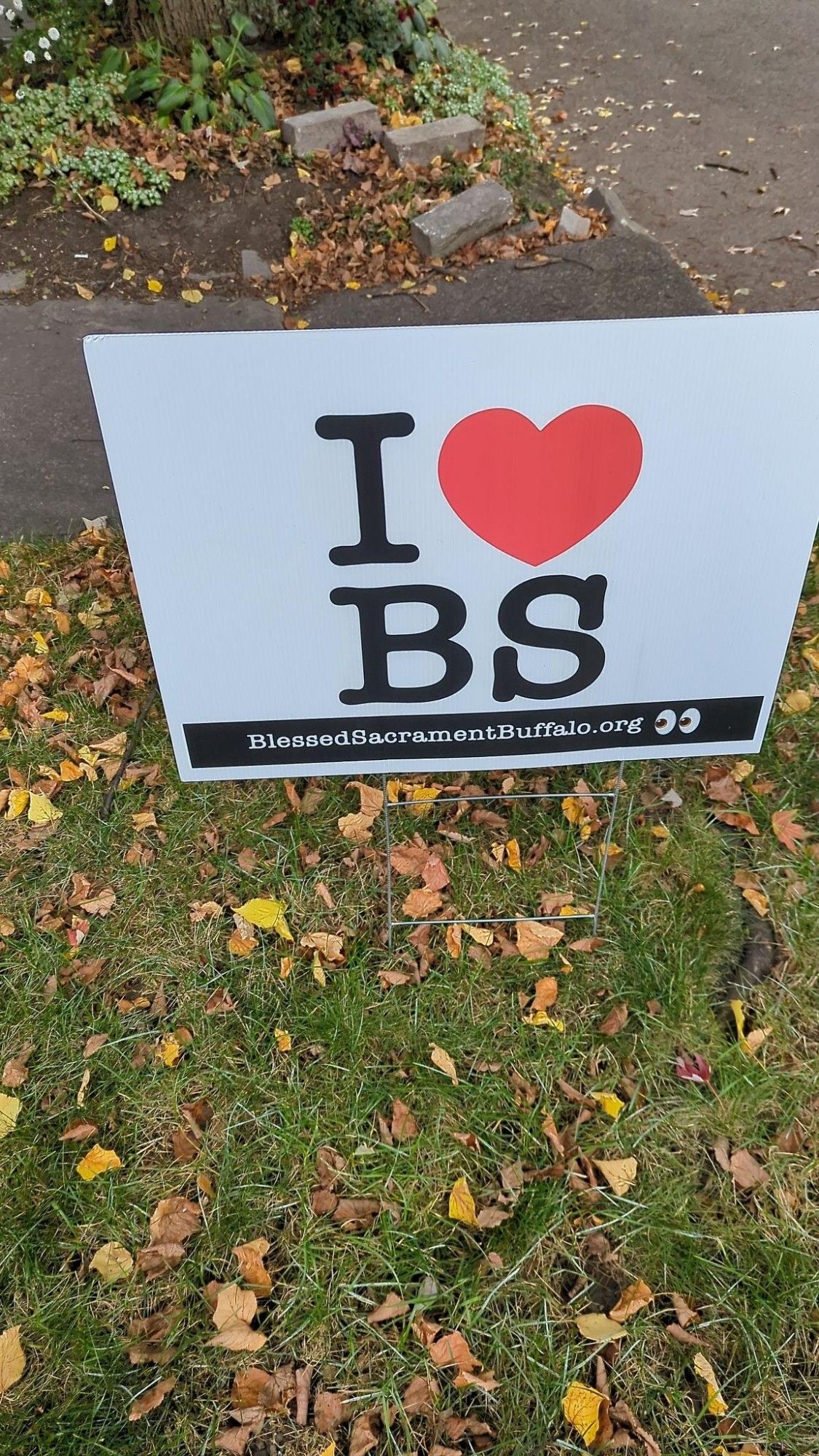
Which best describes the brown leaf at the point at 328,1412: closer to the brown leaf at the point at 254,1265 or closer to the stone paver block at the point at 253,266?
the brown leaf at the point at 254,1265

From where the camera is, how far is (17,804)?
2.77 m

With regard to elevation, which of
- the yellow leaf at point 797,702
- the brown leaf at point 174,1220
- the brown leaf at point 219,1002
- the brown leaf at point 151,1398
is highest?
the yellow leaf at point 797,702

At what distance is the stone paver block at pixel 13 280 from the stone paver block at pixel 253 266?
1224 millimetres

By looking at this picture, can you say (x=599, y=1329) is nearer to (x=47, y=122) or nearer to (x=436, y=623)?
(x=436, y=623)

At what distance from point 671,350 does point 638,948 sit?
1.51 m

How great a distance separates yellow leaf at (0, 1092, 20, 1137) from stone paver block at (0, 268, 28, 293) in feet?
15.0

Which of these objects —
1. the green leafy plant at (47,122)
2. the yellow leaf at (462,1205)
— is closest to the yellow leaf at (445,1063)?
the yellow leaf at (462,1205)

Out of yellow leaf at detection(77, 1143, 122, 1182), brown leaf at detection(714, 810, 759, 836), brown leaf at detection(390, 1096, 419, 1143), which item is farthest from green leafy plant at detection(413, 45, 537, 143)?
yellow leaf at detection(77, 1143, 122, 1182)

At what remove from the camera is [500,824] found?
2.70 metres

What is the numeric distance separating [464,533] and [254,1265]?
1.57 metres

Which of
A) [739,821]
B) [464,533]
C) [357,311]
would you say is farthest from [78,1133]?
[357,311]

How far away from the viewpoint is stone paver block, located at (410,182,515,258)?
5191mm

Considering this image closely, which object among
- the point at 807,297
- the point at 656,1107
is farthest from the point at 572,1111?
the point at 807,297

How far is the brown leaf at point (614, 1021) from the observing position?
89.4 inches
